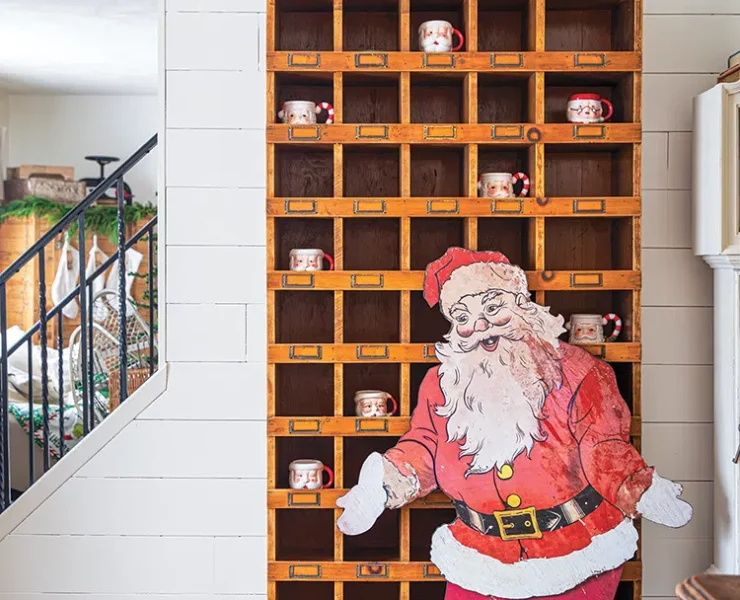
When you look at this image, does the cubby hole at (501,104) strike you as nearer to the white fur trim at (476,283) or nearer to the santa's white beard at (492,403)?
the white fur trim at (476,283)

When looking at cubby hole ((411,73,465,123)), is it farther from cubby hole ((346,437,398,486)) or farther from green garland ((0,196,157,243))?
green garland ((0,196,157,243))

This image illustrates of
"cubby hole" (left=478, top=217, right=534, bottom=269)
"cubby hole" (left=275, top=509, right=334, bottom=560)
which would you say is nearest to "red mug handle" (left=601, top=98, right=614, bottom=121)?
"cubby hole" (left=478, top=217, right=534, bottom=269)

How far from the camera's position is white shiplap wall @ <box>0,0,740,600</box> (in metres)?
2.17

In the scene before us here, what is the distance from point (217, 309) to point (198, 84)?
61 centimetres

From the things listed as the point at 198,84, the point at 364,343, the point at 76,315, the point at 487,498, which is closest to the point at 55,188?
the point at 76,315

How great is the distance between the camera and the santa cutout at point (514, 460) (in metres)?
1.97

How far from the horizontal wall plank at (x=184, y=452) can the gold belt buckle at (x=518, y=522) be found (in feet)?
2.12

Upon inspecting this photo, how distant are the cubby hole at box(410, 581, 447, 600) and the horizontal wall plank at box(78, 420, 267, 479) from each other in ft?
1.72

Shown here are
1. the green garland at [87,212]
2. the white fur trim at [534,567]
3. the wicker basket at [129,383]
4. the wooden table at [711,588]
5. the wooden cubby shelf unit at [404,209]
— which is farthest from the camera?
the green garland at [87,212]

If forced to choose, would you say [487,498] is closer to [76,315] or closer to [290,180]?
[290,180]

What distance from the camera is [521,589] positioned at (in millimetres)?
1960

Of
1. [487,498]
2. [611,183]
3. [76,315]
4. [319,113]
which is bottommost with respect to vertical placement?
[487,498]

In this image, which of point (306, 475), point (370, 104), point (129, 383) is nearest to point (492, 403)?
point (306, 475)

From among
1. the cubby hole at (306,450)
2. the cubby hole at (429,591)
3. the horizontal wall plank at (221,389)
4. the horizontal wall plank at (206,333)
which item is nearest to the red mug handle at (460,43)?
the horizontal wall plank at (206,333)
